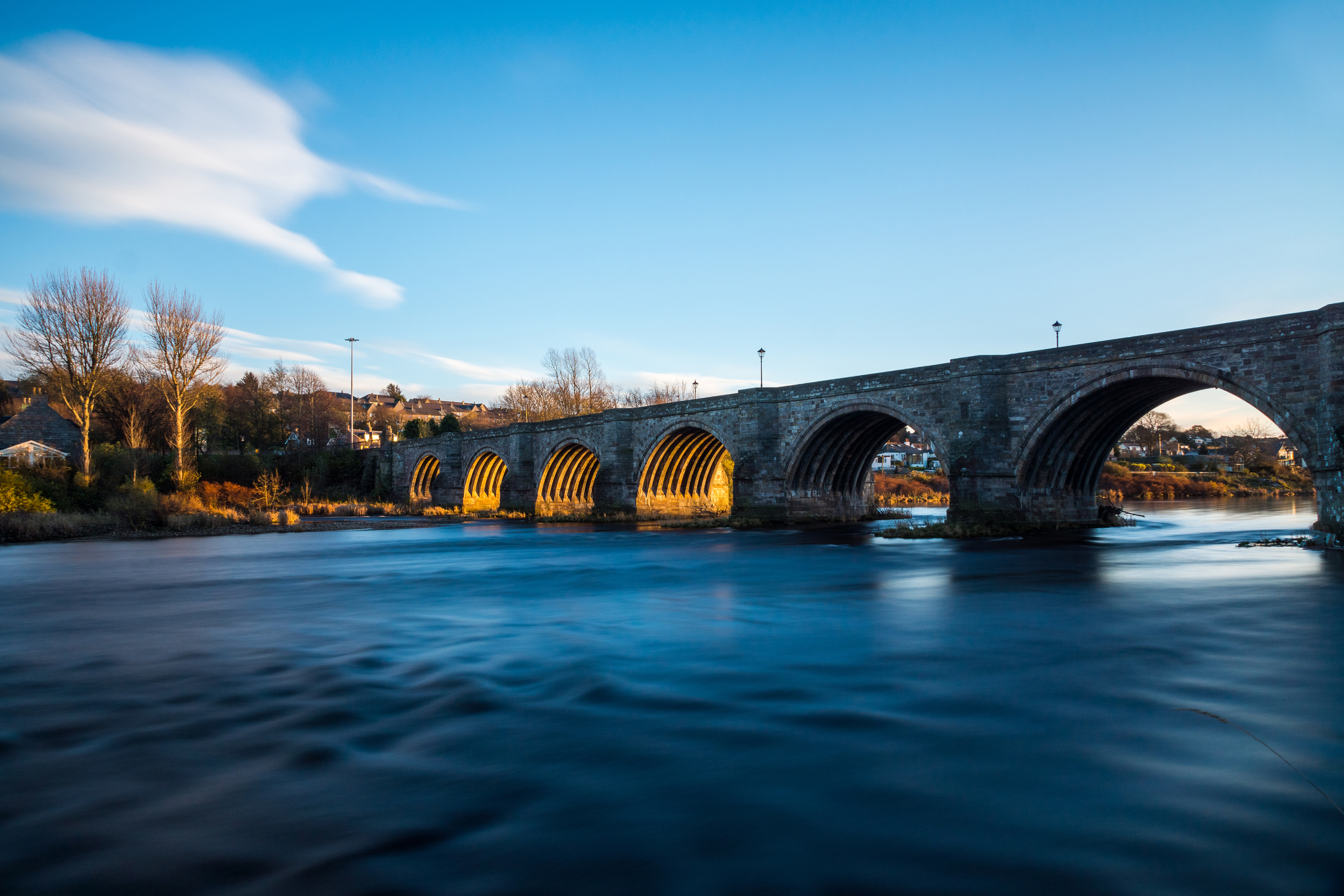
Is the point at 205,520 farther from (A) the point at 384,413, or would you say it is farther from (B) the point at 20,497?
(A) the point at 384,413

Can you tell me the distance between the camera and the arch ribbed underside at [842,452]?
3050 cm

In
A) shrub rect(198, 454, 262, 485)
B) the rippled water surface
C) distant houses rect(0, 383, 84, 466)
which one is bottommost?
the rippled water surface

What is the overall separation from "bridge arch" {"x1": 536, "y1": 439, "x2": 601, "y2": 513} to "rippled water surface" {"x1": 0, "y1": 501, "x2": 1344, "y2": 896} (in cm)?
3440

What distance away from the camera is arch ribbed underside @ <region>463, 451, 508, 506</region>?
5559 cm

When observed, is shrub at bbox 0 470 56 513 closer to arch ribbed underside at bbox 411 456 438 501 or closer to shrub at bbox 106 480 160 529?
shrub at bbox 106 480 160 529

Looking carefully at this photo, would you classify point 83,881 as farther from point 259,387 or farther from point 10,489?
point 259,387

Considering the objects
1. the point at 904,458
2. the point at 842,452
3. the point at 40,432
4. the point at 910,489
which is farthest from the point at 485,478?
Answer: the point at 904,458

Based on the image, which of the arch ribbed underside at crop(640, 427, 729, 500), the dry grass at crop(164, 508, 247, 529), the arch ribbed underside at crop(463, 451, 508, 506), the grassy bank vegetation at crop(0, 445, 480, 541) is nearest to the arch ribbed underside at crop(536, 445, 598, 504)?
the grassy bank vegetation at crop(0, 445, 480, 541)

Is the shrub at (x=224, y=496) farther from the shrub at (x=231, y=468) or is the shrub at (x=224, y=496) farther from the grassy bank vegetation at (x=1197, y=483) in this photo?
the grassy bank vegetation at (x=1197, y=483)

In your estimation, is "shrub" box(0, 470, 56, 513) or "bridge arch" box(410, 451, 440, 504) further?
"bridge arch" box(410, 451, 440, 504)

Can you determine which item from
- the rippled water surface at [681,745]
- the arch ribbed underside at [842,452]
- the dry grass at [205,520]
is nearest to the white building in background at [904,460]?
the arch ribbed underside at [842,452]

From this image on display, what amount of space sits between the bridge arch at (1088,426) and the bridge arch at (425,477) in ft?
153

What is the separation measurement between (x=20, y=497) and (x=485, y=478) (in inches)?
1201

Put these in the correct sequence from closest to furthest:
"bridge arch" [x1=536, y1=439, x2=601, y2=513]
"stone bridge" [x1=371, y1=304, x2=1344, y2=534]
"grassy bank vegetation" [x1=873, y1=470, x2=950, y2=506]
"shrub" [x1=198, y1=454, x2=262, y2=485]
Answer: "stone bridge" [x1=371, y1=304, x2=1344, y2=534]
"bridge arch" [x1=536, y1=439, x2=601, y2=513]
"shrub" [x1=198, y1=454, x2=262, y2=485]
"grassy bank vegetation" [x1=873, y1=470, x2=950, y2=506]
